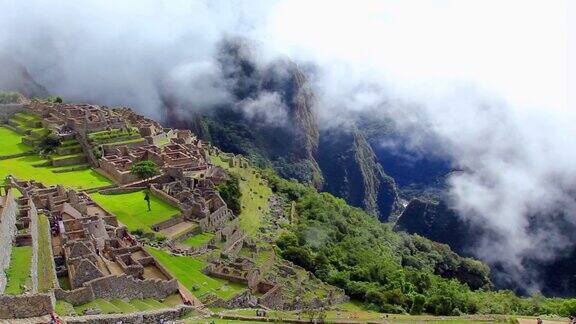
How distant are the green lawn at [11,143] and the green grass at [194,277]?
96.2 ft

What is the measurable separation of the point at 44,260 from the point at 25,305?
21.7 feet

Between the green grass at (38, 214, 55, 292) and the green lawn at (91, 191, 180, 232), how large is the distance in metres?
9.38

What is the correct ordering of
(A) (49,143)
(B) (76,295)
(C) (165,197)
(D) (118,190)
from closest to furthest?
1. (B) (76,295)
2. (C) (165,197)
3. (D) (118,190)
4. (A) (49,143)

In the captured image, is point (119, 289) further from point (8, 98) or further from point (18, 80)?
point (18, 80)

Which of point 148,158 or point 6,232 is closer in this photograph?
point 6,232

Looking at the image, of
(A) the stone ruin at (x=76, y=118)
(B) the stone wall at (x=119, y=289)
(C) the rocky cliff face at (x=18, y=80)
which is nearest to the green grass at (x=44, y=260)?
(B) the stone wall at (x=119, y=289)

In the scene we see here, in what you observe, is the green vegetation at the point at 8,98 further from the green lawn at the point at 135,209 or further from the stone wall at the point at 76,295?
the stone wall at the point at 76,295

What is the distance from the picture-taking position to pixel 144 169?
54625 mm

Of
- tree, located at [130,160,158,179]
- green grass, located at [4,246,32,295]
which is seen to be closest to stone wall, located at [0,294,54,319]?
green grass, located at [4,246,32,295]

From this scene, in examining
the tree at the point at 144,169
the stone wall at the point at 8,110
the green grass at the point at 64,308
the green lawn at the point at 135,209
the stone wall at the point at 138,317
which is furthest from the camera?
the stone wall at the point at 8,110

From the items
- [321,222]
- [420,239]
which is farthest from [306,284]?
[420,239]

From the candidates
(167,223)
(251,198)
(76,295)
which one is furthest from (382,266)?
(76,295)

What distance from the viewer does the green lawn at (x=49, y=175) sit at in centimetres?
5344

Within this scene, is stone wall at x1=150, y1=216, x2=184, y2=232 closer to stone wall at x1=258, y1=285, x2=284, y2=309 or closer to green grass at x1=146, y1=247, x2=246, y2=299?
green grass at x1=146, y1=247, x2=246, y2=299
